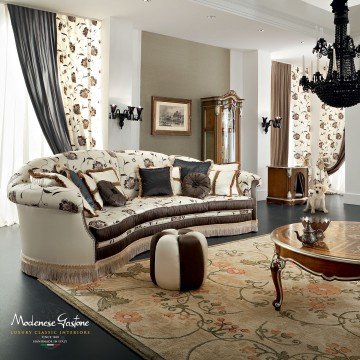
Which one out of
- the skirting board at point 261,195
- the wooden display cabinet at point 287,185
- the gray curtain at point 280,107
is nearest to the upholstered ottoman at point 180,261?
the wooden display cabinet at point 287,185

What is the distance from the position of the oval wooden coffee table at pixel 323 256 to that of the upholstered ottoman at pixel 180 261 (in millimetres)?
539

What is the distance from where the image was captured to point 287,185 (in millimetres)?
7223

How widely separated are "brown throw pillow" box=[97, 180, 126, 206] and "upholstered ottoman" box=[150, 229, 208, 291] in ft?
3.69

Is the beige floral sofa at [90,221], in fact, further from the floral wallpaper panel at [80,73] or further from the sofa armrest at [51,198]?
the floral wallpaper panel at [80,73]

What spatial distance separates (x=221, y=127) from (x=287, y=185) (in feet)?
5.29

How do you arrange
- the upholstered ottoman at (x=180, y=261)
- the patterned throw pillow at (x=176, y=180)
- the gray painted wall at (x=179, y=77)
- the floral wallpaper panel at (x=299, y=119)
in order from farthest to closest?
the floral wallpaper panel at (x=299, y=119) < the gray painted wall at (x=179, y=77) < the patterned throw pillow at (x=176, y=180) < the upholstered ottoman at (x=180, y=261)

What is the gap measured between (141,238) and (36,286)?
3.86ft

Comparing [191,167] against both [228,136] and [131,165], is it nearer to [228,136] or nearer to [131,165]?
[131,165]

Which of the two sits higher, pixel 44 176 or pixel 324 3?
pixel 324 3

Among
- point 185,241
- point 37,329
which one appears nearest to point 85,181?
point 185,241

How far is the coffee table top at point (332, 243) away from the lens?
2.23 m

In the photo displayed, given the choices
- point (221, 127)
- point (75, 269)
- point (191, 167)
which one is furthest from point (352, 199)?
point (75, 269)

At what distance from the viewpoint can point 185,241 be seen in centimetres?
279

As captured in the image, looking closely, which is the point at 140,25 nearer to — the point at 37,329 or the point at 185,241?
the point at 185,241
